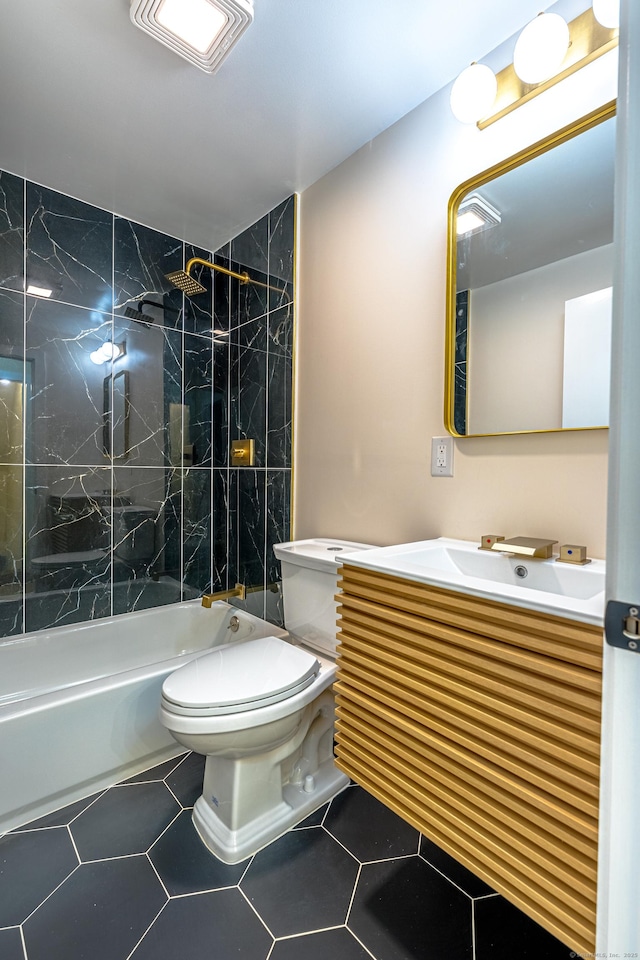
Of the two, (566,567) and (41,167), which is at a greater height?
(41,167)

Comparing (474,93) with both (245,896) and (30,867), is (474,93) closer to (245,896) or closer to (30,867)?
(245,896)

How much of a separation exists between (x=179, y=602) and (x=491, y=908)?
185cm

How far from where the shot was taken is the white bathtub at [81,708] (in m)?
1.42

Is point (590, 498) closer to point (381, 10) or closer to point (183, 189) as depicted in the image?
point (381, 10)

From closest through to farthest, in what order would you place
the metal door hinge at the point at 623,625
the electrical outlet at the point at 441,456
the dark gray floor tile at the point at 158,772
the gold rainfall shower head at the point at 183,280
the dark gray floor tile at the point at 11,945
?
the metal door hinge at the point at 623,625 < the dark gray floor tile at the point at 11,945 < the electrical outlet at the point at 441,456 < the dark gray floor tile at the point at 158,772 < the gold rainfall shower head at the point at 183,280

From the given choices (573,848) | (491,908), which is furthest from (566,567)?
(491,908)

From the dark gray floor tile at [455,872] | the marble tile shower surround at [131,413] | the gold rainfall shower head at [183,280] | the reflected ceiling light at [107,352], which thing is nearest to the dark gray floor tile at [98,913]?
the dark gray floor tile at [455,872]

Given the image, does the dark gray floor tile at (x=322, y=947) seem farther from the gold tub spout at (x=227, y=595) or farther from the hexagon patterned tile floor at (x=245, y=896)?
the gold tub spout at (x=227, y=595)

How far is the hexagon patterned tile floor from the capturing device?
3.46 ft

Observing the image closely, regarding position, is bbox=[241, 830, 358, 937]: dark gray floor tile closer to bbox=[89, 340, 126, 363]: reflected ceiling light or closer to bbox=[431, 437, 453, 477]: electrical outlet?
bbox=[431, 437, 453, 477]: electrical outlet

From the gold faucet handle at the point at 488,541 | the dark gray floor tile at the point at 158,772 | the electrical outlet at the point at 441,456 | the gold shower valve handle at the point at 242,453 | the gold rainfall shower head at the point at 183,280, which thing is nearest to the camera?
the gold faucet handle at the point at 488,541

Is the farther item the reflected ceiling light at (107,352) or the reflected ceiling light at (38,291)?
the reflected ceiling light at (107,352)

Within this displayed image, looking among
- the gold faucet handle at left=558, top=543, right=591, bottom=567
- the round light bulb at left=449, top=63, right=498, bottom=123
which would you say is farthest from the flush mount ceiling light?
the gold faucet handle at left=558, top=543, right=591, bottom=567

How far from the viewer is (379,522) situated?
173 cm
